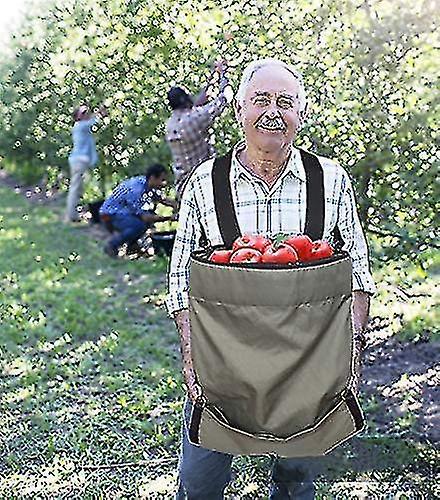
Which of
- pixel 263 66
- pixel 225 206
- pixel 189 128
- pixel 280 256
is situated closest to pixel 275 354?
pixel 280 256

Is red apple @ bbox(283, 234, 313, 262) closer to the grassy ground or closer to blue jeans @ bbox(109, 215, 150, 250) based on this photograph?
the grassy ground

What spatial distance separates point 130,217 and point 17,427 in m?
4.38

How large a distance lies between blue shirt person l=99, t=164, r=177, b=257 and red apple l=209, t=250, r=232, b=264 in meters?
6.30

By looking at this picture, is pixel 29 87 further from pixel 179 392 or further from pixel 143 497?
pixel 143 497

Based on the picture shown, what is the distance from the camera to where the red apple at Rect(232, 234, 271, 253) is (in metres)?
2.06

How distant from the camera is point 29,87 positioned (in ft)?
49.1

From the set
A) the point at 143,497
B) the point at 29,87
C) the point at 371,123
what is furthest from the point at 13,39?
the point at 143,497

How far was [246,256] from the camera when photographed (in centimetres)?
204

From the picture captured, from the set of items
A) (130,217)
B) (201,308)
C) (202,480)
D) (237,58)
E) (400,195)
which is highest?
(237,58)

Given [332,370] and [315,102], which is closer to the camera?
[332,370]

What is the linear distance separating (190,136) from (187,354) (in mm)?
4882

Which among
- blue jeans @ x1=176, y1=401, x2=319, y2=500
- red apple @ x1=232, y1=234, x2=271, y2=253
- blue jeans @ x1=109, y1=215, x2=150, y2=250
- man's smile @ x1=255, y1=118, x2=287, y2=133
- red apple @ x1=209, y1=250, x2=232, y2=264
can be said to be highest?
man's smile @ x1=255, y1=118, x2=287, y2=133

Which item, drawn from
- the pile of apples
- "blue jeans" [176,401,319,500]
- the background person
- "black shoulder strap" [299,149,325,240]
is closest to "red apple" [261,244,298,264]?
the pile of apples

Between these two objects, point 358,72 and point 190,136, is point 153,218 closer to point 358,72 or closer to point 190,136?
point 190,136
